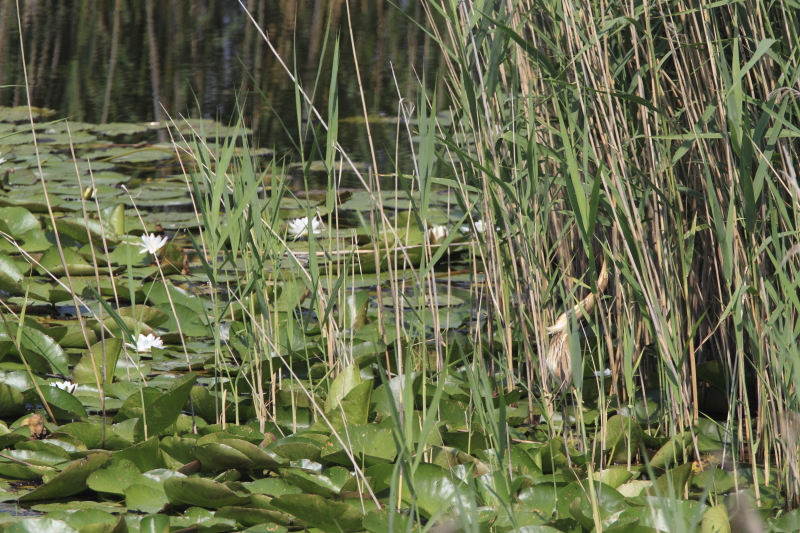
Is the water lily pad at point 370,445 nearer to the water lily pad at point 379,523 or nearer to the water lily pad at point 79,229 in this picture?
the water lily pad at point 379,523

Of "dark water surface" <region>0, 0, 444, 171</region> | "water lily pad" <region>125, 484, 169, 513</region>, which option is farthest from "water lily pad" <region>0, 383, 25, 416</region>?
"dark water surface" <region>0, 0, 444, 171</region>

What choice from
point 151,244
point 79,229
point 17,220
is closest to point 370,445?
point 151,244

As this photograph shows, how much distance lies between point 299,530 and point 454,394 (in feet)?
1.96

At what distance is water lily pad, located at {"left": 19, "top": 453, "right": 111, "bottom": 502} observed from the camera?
4.54 feet

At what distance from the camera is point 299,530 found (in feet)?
4.43

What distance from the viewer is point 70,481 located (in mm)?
1410

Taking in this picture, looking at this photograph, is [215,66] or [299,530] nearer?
[299,530]

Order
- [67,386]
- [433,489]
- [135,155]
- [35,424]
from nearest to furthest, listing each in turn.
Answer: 1. [433,489]
2. [35,424]
3. [67,386]
4. [135,155]

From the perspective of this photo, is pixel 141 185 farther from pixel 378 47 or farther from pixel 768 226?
pixel 378 47

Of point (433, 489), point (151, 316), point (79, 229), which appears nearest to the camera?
point (433, 489)

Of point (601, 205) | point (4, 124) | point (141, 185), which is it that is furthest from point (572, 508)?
point (4, 124)

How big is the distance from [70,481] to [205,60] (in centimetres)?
632

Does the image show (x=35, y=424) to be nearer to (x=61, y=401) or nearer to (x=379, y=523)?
(x=61, y=401)

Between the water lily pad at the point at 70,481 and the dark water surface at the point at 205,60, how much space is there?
2347 mm
